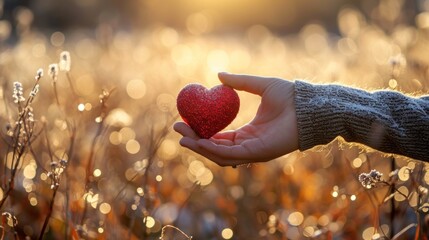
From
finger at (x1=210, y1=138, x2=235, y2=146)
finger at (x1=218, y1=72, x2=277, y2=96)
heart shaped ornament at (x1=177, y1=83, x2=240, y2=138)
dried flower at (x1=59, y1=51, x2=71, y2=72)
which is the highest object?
dried flower at (x1=59, y1=51, x2=71, y2=72)

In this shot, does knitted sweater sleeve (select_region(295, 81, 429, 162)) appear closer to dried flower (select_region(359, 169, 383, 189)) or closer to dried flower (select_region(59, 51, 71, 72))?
dried flower (select_region(359, 169, 383, 189))

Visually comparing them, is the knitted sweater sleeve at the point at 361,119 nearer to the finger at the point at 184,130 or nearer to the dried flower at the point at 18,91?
the finger at the point at 184,130

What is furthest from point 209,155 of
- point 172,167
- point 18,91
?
point 172,167

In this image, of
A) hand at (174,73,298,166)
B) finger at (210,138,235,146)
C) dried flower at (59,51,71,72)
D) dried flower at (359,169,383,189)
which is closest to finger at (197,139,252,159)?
hand at (174,73,298,166)

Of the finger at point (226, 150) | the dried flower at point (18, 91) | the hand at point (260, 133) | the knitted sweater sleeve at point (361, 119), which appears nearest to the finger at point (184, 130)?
the hand at point (260, 133)

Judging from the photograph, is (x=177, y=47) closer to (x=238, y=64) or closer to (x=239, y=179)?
(x=238, y=64)

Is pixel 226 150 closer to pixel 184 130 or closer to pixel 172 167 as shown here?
pixel 184 130

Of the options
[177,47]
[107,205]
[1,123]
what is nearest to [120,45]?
[177,47]
